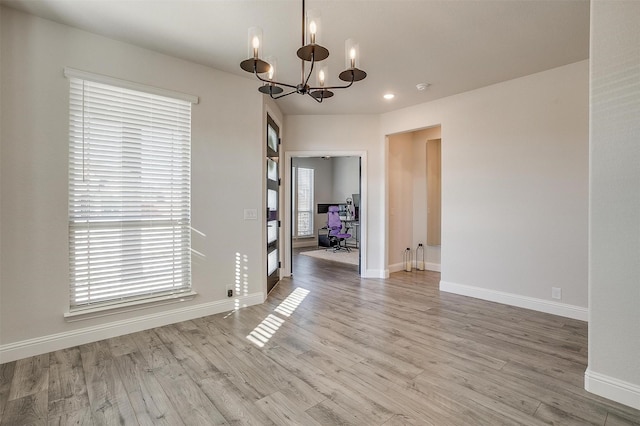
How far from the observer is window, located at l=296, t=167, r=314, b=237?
9.55m

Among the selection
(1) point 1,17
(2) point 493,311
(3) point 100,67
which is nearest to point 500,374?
(2) point 493,311

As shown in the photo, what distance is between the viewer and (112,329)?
297 centimetres

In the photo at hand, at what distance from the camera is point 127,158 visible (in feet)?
10.0

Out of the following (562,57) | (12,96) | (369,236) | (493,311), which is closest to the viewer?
(12,96)

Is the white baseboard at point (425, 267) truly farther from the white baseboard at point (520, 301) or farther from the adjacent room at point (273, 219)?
the white baseboard at point (520, 301)

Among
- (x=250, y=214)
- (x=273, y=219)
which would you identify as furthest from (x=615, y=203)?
(x=273, y=219)

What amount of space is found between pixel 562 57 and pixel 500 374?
10.9 feet

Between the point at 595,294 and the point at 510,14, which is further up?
the point at 510,14

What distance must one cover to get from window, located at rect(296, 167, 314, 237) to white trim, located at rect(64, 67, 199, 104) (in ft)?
20.2

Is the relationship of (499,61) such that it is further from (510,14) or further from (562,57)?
(510,14)

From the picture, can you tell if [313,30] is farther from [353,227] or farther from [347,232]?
[353,227]

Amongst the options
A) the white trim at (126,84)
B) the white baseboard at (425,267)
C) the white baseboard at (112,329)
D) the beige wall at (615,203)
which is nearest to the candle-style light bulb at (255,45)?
the white trim at (126,84)

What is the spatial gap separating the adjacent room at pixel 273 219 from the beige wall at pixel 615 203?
0.4 inches

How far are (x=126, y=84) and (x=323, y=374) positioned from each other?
3.22 meters
